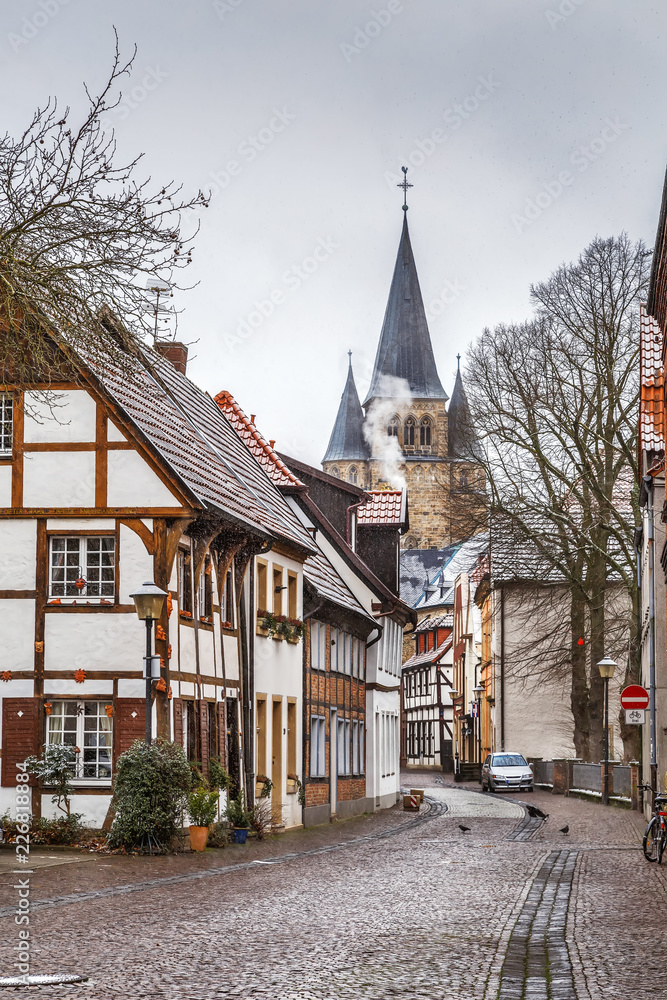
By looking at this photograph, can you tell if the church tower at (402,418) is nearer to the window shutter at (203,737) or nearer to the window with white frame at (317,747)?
the window with white frame at (317,747)

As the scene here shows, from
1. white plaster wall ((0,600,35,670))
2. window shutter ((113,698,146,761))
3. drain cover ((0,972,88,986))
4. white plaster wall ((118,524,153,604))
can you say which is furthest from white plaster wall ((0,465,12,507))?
drain cover ((0,972,88,986))

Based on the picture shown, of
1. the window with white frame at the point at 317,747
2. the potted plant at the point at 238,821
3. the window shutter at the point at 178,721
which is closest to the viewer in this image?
the window shutter at the point at 178,721

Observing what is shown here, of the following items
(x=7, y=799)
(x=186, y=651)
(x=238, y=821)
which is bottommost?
(x=238, y=821)

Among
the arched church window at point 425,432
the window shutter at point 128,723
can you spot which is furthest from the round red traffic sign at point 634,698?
the arched church window at point 425,432

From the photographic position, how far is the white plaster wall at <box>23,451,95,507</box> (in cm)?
2119

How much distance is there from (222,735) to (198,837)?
9.96ft

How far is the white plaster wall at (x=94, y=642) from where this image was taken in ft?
67.6

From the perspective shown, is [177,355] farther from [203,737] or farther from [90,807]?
[90,807]

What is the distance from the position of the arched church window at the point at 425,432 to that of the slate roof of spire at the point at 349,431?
5.61 meters

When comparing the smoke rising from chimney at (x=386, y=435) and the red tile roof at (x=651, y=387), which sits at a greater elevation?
the smoke rising from chimney at (x=386, y=435)

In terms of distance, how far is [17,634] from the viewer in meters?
20.9

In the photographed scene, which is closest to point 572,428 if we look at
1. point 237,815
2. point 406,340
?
point 237,815

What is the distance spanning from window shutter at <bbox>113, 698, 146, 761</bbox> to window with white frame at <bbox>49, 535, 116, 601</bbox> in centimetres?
152

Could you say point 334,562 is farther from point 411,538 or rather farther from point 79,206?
point 411,538
